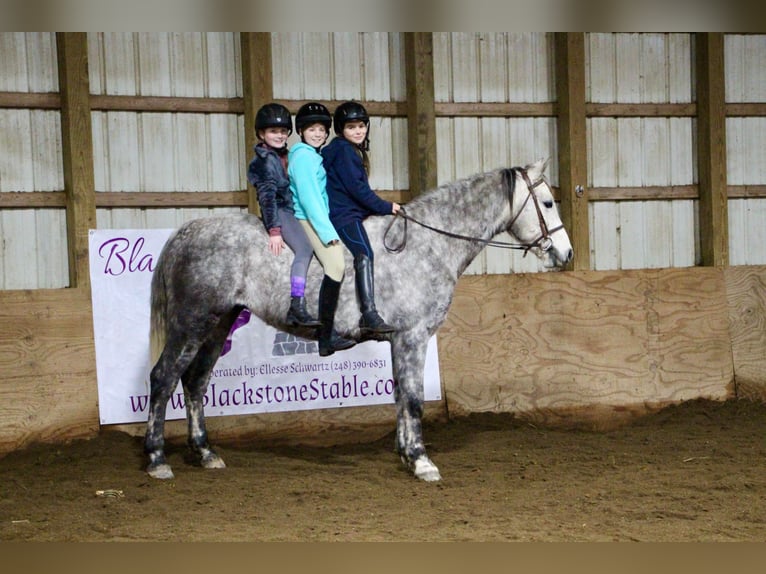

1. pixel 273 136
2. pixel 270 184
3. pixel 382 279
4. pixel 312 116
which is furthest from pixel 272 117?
pixel 382 279

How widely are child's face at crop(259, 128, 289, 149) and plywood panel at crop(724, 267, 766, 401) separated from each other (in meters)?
4.15

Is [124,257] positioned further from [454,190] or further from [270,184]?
[454,190]

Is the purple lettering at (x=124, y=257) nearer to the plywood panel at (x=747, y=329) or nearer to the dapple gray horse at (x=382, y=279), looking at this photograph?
the dapple gray horse at (x=382, y=279)

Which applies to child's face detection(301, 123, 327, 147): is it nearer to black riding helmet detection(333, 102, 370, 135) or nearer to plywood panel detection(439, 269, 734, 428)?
black riding helmet detection(333, 102, 370, 135)

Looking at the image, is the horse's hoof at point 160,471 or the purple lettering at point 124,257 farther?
the purple lettering at point 124,257

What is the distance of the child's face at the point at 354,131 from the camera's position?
17.1 feet

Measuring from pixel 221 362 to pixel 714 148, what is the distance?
15.3 ft

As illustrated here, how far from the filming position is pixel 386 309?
17.3ft

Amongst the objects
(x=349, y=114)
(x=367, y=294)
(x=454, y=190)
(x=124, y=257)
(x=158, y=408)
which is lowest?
(x=158, y=408)

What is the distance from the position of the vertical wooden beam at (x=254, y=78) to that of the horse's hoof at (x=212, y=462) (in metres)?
2.12

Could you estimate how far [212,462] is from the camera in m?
5.60

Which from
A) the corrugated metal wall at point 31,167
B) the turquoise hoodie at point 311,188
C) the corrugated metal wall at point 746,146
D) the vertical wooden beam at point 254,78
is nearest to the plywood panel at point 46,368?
the corrugated metal wall at point 31,167

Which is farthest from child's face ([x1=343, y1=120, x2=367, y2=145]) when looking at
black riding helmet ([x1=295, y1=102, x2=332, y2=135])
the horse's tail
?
the horse's tail

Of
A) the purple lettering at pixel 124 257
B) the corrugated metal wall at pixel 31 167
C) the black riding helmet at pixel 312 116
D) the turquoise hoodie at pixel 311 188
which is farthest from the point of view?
the corrugated metal wall at pixel 31 167
